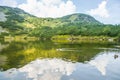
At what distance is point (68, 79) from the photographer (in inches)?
1724

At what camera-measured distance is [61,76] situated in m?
46.5

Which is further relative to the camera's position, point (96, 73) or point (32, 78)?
point (96, 73)

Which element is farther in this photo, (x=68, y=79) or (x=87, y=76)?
(x=87, y=76)

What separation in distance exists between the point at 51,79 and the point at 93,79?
7.31 m

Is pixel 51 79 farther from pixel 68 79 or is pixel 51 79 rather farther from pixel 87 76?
pixel 87 76

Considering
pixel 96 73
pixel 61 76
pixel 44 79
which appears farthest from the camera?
pixel 96 73

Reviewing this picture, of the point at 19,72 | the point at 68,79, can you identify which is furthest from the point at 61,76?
the point at 19,72

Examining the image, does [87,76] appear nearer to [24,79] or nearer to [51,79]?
[51,79]

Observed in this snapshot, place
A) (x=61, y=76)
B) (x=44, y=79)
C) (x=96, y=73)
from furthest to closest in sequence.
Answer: (x=96, y=73) → (x=61, y=76) → (x=44, y=79)

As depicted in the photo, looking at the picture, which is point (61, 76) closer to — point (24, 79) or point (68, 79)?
point (68, 79)

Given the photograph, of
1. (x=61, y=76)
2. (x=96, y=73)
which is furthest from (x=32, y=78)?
(x=96, y=73)

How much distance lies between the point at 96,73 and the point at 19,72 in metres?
15.7

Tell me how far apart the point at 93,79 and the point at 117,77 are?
16.4 feet

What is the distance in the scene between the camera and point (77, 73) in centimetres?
5044
